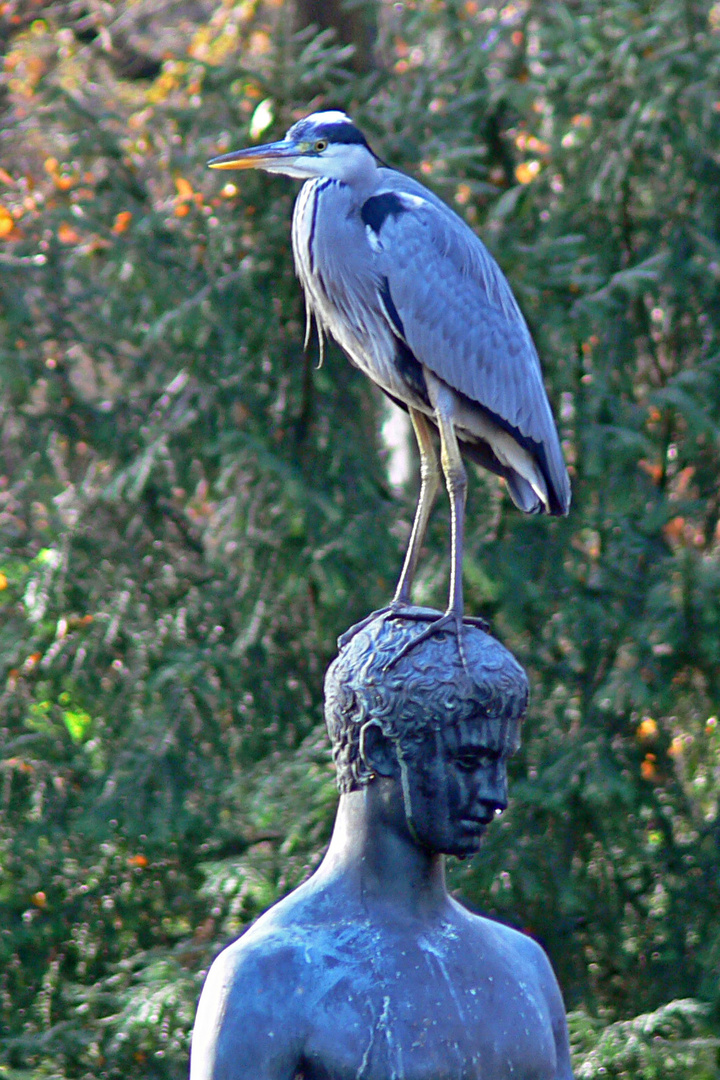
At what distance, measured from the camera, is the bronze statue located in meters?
2.41

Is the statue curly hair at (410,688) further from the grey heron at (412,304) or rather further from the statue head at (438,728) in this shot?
the grey heron at (412,304)

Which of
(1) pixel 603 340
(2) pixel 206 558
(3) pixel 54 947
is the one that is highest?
(1) pixel 603 340

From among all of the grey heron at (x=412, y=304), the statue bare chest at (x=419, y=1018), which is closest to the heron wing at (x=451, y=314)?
the grey heron at (x=412, y=304)

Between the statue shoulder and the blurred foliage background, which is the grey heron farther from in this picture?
the blurred foliage background

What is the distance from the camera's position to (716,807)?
6.45m

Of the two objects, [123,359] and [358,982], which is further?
[123,359]

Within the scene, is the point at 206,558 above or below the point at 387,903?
below

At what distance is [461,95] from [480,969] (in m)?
5.01

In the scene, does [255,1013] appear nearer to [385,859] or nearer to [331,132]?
[385,859]

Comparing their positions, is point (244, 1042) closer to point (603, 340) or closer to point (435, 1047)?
point (435, 1047)

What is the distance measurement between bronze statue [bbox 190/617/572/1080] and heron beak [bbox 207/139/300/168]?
1131mm

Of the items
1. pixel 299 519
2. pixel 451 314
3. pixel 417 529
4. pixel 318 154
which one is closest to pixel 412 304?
pixel 451 314

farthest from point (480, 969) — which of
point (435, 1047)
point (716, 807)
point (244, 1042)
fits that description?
point (716, 807)

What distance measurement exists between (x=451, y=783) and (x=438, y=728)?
3.7 inches
